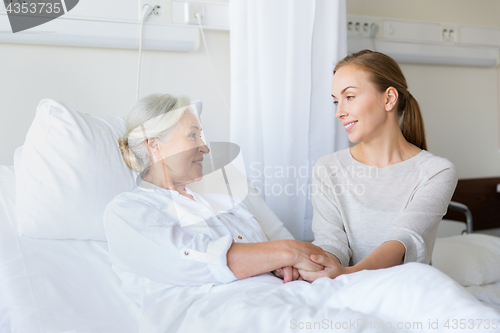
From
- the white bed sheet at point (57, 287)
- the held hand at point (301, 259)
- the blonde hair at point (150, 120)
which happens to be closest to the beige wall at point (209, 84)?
the white bed sheet at point (57, 287)

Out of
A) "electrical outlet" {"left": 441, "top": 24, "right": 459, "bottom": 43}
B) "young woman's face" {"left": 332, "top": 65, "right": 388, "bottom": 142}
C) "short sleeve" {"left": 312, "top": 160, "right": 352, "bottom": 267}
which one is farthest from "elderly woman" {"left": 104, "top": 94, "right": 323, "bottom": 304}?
"electrical outlet" {"left": 441, "top": 24, "right": 459, "bottom": 43}

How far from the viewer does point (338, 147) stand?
73.4 inches

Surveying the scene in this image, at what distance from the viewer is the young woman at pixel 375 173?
1262mm

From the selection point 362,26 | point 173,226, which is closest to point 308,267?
point 173,226

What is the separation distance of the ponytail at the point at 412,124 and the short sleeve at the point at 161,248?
2.44 feet

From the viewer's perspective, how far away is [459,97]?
101 inches

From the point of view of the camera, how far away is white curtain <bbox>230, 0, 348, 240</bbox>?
171 cm

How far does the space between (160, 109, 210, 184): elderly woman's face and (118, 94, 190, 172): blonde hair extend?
0.02 metres

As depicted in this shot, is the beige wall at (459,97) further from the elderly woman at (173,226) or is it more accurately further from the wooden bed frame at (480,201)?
the elderly woman at (173,226)

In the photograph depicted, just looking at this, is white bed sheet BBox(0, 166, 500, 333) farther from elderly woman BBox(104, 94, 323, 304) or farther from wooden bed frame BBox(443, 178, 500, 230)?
wooden bed frame BBox(443, 178, 500, 230)

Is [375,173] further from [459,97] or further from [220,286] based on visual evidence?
[459,97]

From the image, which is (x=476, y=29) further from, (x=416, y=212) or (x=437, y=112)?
(x=416, y=212)

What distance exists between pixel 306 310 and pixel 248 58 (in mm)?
1148

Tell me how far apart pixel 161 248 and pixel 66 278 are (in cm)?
30
